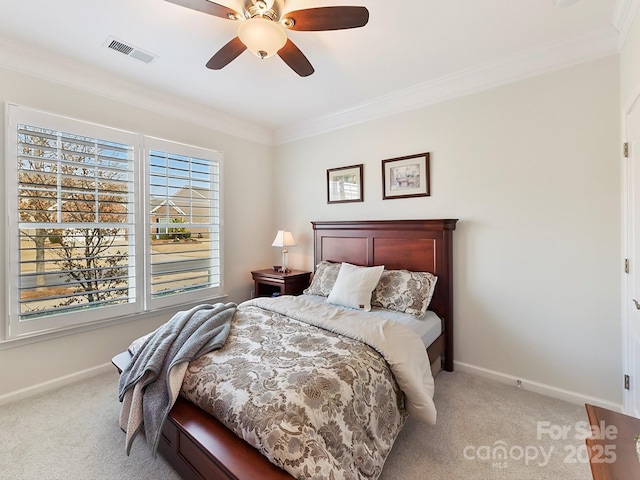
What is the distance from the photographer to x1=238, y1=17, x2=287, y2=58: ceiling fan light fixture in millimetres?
1649

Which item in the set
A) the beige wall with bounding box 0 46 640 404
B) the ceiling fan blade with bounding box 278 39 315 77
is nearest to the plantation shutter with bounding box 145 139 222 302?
the beige wall with bounding box 0 46 640 404

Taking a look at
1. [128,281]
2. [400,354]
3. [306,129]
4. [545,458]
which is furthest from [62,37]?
[545,458]

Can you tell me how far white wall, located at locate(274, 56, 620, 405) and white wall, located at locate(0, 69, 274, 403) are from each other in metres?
1.97

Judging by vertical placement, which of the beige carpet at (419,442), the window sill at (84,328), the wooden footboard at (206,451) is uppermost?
the window sill at (84,328)

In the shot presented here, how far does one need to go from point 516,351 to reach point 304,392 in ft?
6.89

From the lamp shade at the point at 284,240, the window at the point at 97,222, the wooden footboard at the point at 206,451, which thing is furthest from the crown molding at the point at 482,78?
the wooden footboard at the point at 206,451

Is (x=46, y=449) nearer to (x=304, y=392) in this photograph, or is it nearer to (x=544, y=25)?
(x=304, y=392)

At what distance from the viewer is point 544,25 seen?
204cm

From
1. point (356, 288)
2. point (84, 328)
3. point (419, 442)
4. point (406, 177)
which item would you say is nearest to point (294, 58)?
point (406, 177)

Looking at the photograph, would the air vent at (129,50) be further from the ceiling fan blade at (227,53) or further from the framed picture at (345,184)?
the framed picture at (345,184)

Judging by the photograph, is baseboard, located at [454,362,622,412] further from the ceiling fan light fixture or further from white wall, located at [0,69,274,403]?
the ceiling fan light fixture

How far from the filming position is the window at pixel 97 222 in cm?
231

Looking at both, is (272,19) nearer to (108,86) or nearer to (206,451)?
(108,86)

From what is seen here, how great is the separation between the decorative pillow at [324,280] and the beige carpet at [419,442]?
135cm
